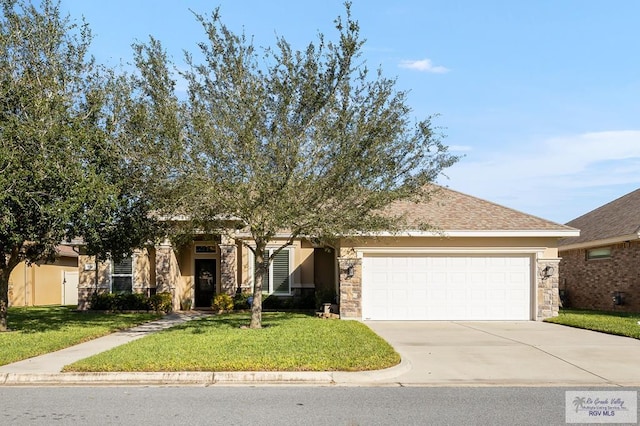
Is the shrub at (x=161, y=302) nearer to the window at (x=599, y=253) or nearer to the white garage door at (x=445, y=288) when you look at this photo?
the white garage door at (x=445, y=288)

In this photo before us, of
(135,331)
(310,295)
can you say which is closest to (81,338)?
(135,331)

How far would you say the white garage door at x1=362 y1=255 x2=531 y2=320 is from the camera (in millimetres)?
19484

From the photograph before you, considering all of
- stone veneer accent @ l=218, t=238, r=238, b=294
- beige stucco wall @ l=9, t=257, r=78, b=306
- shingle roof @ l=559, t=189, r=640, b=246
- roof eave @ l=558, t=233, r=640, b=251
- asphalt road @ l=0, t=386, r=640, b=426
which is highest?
shingle roof @ l=559, t=189, r=640, b=246

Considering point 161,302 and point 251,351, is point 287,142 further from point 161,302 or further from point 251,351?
point 161,302

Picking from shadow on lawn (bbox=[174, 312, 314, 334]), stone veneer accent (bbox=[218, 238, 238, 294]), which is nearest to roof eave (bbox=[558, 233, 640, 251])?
shadow on lawn (bbox=[174, 312, 314, 334])

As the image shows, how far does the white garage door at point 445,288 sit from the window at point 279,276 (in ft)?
14.8

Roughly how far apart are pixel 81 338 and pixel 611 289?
18665mm

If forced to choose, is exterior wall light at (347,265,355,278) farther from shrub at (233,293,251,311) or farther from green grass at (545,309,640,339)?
green grass at (545,309,640,339)

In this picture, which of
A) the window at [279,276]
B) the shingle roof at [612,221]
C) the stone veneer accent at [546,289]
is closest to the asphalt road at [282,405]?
the stone veneer accent at [546,289]

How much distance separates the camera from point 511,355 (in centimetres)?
1209

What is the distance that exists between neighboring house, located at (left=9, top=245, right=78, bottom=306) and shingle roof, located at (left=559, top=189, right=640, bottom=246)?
75.7 ft

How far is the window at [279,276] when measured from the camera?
23.2 metres

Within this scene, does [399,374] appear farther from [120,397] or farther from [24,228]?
[24,228]

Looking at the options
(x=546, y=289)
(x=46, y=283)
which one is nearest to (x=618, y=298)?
(x=546, y=289)
